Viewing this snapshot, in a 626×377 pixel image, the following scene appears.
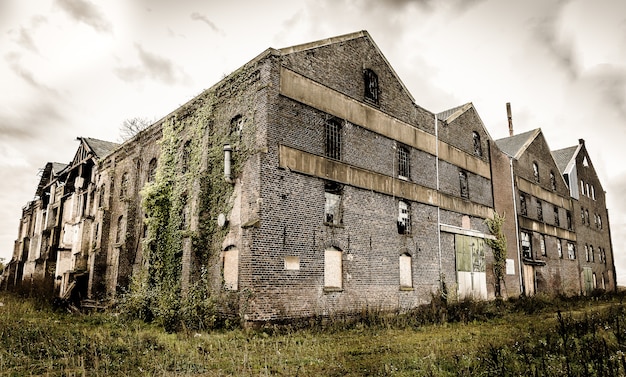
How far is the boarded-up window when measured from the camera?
20.6 metres

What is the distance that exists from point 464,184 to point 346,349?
48.5ft

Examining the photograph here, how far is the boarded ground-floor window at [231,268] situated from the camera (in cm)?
1392

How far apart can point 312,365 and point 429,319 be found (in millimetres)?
7611

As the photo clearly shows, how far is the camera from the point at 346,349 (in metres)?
10.2

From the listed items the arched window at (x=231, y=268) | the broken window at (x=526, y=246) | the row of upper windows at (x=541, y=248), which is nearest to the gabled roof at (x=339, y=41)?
the arched window at (x=231, y=268)

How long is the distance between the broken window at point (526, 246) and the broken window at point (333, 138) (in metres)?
15.7

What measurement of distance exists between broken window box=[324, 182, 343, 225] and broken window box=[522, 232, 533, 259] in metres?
15.4

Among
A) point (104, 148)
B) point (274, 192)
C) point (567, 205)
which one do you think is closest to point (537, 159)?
point (567, 205)

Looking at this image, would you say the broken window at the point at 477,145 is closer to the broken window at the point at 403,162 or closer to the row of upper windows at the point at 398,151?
the row of upper windows at the point at 398,151

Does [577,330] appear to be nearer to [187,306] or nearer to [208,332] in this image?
[208,332]

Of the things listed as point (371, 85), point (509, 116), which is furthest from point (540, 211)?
point (509, 116)

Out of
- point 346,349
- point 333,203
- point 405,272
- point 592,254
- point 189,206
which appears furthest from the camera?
point 592,254

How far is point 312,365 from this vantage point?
8.50 meters

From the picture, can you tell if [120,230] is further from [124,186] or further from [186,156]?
[186,156]
